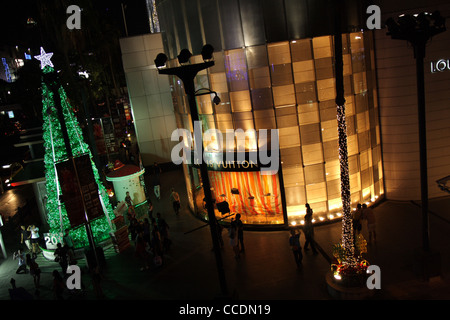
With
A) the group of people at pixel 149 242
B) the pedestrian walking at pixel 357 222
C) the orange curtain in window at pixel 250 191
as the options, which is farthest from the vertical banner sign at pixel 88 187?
the pedestrian walking at pixel 357 222

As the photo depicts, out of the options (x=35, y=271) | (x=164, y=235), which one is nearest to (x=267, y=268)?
(x=164, y=235)

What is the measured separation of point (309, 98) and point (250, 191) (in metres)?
4.99

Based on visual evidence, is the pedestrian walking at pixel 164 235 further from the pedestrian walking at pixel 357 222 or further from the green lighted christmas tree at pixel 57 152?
the pedestrian walking at pixel 357 222

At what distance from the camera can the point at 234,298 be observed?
10.9m

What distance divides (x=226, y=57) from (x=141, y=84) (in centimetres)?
1612

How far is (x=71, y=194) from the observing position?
1438 centimetres

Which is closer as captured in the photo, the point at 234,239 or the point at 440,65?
the point at 234,239

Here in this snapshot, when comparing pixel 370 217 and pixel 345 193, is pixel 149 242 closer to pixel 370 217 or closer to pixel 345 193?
pixel 345 193

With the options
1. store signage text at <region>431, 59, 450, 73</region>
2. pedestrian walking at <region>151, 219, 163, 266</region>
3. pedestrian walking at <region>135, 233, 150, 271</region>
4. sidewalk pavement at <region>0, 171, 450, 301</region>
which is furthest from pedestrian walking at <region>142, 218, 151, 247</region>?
store signage text at <region>431, 59, 450, 73</region>

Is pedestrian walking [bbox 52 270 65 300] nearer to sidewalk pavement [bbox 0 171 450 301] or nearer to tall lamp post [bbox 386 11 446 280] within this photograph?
sidewalk pavement [bbox 0 171 450 301]

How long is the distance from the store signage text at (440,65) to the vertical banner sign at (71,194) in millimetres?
15681

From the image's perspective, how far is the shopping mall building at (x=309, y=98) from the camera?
15.5 m

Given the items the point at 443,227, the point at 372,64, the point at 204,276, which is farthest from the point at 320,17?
the point at 204,276

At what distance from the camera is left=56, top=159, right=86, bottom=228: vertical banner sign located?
46.4 ft
